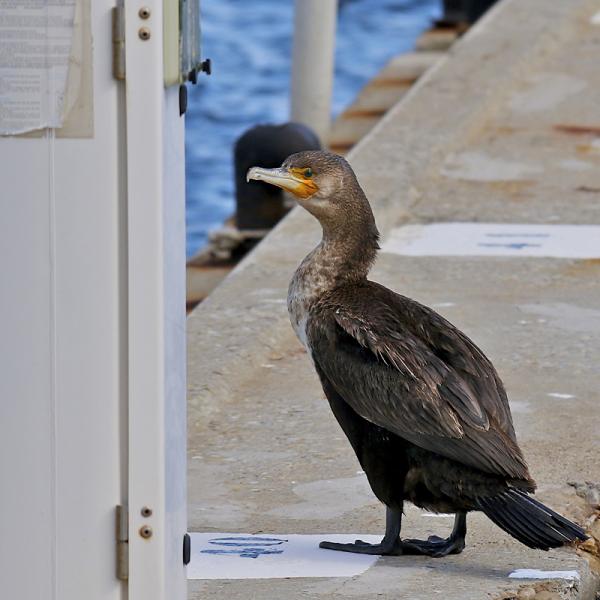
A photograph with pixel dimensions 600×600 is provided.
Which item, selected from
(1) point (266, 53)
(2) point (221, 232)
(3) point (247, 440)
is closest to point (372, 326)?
(3) point (247, 440)

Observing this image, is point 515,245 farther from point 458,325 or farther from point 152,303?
point 152,303

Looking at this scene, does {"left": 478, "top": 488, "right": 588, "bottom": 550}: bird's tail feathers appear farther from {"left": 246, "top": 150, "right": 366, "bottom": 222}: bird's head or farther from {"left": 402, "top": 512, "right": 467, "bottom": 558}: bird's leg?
{"left": 246, "top": 150, "right": 366, "bottom": 222}: bird's head

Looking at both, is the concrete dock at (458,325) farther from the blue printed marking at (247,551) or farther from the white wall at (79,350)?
the white wall at (79,350)

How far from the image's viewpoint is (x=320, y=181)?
4.50m

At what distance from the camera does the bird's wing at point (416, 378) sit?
3922 mm

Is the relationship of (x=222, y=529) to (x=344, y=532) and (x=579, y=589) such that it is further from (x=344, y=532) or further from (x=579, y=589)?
(x=579, y=589)

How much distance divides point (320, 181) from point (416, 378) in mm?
732

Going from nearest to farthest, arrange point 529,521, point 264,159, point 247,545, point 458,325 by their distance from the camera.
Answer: point 529,521 → point 247,545 → point 458,325 → point 264,159

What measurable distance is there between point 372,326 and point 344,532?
0.62m

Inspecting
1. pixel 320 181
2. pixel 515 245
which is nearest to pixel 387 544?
pixel 320 181

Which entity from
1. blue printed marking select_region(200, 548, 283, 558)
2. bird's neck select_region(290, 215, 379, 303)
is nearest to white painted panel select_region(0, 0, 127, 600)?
blue printed marking select_region(200, 548, 283, 558)

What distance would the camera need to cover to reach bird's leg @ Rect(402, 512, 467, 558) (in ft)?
13.5

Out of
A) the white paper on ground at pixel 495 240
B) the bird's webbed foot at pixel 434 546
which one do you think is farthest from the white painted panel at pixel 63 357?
the white paper on ground at pixel 495 240

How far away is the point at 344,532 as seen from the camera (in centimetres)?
445
